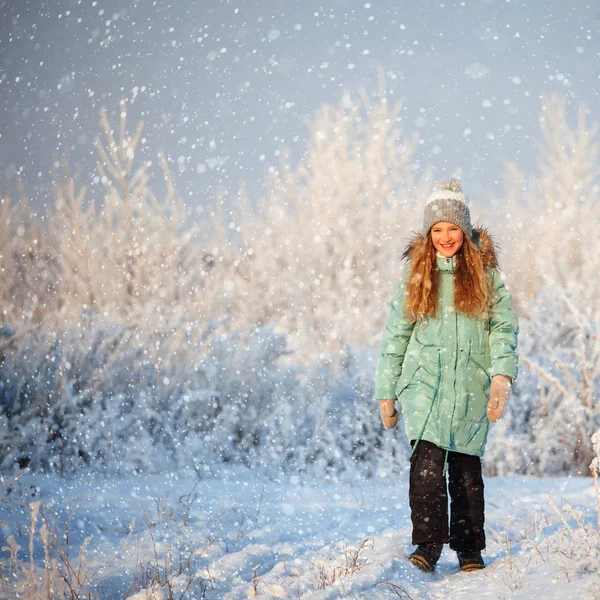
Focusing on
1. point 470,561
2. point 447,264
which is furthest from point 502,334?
point 470,561

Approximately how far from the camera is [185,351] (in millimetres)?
7133

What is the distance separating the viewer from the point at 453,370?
261 centimetres

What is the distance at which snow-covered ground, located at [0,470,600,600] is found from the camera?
2.29 meters

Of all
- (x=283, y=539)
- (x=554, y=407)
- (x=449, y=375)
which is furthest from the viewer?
(x=554, y=407)

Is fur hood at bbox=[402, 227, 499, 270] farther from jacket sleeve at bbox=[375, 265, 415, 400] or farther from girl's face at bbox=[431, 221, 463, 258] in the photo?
jacket sleeve at bbox=[375, 265, 415, 400]

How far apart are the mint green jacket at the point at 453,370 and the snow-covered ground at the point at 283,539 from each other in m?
0.48

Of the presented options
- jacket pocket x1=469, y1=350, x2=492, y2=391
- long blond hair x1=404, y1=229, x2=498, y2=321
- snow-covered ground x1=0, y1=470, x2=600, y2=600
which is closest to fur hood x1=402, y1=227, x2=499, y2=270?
long blond hair x1=404, y1=229, x2=498, y2=321

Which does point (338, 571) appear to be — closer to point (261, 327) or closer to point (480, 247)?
point (480, 247)

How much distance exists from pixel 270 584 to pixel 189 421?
3.89 meters

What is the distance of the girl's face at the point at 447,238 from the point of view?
2.80 meters

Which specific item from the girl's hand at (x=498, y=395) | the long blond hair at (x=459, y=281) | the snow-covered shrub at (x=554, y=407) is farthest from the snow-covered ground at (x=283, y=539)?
the long blond hair at (x=459, y=281)

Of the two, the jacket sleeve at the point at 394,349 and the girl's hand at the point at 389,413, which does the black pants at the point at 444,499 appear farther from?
the jacket sleeve at the point at 394,349

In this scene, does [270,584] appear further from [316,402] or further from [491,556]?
[316,402]

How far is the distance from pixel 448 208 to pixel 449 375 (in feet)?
2.69
